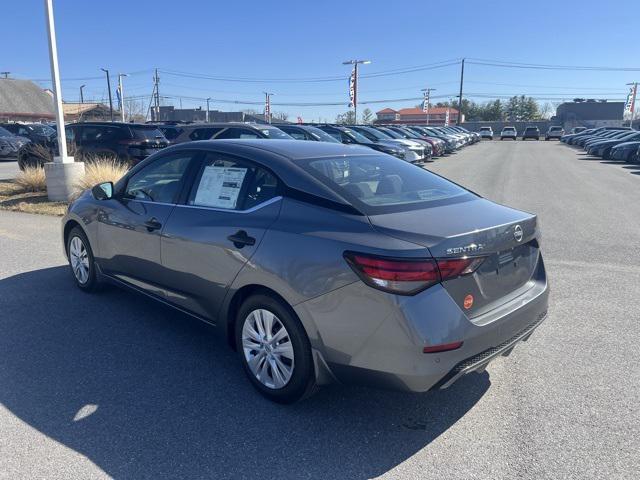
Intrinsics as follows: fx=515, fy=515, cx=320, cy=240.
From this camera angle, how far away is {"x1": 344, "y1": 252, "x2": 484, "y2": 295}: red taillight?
265 centimetres

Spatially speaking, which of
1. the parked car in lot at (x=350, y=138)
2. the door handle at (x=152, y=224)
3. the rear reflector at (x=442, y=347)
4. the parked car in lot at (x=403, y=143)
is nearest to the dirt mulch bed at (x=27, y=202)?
the door handle at (x=152, y=224)

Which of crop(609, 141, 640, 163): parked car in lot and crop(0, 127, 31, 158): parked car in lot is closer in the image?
crop(0, 127, 31, 158): parked car in lot

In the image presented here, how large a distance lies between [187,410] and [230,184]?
1.55 metres

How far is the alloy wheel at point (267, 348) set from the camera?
3180 mm

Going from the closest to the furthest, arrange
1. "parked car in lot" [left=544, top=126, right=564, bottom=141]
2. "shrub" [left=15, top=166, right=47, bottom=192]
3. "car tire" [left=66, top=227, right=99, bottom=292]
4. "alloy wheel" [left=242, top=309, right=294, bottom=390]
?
"alloy wheel" [left=242, top=309, right=294, bottom=390] < "car tire" [left=66, top=227, right=99, bottom=292] < "shrub" [left=15, top=166, right=47, bottom=192] < "parked car in lot" [left=544, top=126, right=564, bottom=141]

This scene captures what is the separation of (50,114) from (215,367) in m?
77.9

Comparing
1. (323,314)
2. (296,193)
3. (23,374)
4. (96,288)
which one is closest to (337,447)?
(323,314)

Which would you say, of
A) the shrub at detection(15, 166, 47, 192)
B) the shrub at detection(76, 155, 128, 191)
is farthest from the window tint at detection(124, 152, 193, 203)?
the shrub at detection(15, 166, 47, 192)

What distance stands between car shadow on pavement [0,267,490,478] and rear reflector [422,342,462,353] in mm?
631

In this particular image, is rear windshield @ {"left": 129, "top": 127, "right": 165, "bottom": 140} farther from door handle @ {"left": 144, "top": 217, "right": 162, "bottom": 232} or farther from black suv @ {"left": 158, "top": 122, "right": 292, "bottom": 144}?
door handle @ {"left": 144, "top": 217, "right": 162, "bottom": 232}

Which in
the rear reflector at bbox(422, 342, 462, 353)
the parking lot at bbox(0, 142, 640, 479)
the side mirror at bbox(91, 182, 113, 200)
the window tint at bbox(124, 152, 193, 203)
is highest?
the window tint at bbox(124, 152, 193, 203)

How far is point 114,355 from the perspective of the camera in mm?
3977

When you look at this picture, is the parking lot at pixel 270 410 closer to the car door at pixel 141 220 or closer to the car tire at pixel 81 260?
the car tire at pixel 81 260

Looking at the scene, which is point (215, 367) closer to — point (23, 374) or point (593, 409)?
point (23, 374)
